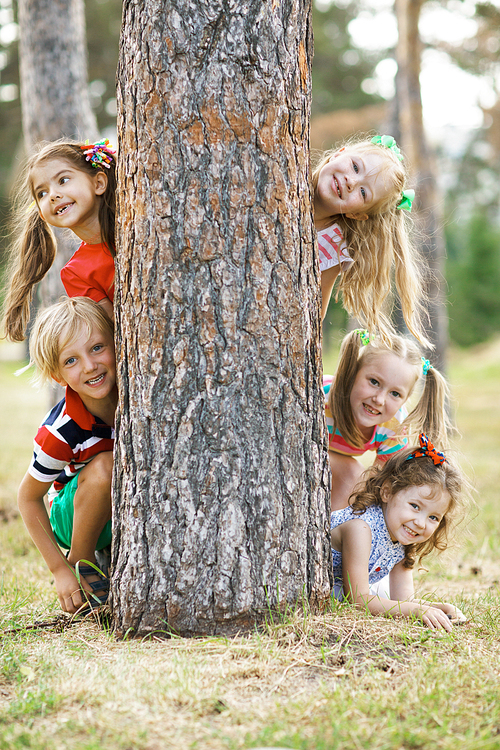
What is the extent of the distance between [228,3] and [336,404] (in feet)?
5.88

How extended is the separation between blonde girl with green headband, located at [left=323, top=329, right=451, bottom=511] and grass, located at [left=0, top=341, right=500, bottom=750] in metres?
0.88

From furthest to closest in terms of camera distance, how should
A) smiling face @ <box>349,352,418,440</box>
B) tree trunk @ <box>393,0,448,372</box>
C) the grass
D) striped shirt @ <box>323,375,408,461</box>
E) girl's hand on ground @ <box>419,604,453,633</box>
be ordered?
tree trunk @ <box>393,0,448,372</box>, striped shirt @ <box>323,375,408,461</box>, smiling face @ <box>349,352,418,440</box>, girl's hand on ground @ <box>419,604,453,633</box>, the grass

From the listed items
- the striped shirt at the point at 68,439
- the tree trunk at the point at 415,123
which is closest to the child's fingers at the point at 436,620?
the striped shirt at the point at 68,439

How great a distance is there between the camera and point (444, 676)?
1.98 metres

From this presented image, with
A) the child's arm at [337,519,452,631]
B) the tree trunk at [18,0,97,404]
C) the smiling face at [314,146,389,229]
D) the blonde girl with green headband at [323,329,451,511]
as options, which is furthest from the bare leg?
the tree trunk at [18,0,97,404]

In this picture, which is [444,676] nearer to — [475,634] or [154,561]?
[475,634]

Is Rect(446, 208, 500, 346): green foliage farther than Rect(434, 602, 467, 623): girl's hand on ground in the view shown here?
Yes

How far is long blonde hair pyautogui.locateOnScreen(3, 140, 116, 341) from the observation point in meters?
2.74

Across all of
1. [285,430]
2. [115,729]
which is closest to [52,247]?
[285,430]

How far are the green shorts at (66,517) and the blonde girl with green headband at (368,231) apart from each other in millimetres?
1377

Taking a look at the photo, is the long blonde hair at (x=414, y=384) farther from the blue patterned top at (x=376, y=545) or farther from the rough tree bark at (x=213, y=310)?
the rough tree bark at (x=213, y=310)

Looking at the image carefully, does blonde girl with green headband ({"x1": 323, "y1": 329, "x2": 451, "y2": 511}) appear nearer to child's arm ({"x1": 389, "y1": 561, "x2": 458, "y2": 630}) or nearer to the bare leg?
the bare leg

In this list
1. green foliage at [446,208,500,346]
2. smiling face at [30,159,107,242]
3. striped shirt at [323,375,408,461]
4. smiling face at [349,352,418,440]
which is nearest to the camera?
smiling face at [30,159,107,242]

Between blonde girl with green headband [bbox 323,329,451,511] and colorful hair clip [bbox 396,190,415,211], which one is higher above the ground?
colorful hair clip [bbox 396,190,415,211]
